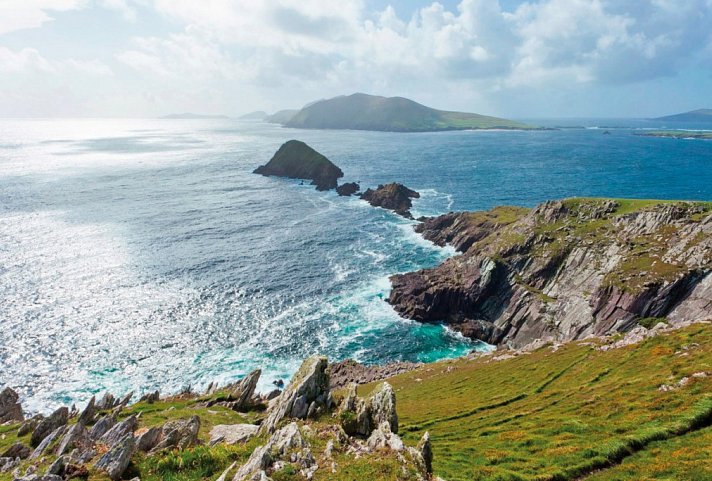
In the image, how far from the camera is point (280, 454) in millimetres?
20797

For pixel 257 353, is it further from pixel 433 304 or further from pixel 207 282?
pixel 433 304

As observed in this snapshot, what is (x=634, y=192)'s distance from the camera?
178750 mm

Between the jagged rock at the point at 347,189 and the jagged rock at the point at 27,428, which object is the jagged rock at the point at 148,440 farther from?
the jagged rock at the point at 347,189

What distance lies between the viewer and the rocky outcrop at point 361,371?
6450 centimetres

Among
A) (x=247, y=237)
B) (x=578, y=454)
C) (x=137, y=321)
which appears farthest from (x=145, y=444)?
(x=247, y=237)

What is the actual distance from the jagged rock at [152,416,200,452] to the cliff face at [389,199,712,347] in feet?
209

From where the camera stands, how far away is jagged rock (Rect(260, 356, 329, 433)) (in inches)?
1115

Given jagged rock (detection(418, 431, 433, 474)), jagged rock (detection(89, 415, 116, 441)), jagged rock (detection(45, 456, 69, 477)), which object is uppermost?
jagged rock (detection(418, 431, 433, 474))

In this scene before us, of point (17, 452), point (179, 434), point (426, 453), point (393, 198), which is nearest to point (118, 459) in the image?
point (179, 434)

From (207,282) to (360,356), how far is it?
146 ft

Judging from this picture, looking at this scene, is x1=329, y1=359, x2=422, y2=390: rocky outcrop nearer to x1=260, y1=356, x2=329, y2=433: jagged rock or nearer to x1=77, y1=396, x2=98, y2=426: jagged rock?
x1=260, y1=356, x2=329, y2=433: jagged rock

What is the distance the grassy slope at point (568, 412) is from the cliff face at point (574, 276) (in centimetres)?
2217

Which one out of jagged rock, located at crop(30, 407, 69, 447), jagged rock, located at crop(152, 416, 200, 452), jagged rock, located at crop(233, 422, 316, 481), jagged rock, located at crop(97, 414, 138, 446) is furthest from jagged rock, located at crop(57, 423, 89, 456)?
jagged rock, located at crop(233, 422, 316, 481)

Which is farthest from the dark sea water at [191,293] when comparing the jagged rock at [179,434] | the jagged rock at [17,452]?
the jagged rock at [179,434]
